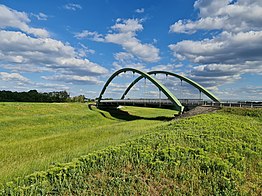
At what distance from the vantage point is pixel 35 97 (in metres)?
88.4

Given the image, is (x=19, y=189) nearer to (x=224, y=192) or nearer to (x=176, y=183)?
(x=176, y=183)

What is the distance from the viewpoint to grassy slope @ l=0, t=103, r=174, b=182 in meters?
14.0

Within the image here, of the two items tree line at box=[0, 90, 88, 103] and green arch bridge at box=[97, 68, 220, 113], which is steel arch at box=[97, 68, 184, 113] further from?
tree line at box=[0, 90, 88, 103]

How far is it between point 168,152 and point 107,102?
61247mm

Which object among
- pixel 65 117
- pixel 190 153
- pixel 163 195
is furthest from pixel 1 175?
pixel 65 117

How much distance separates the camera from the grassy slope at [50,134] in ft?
46.1

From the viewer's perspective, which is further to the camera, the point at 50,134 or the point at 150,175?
the point at 50,134

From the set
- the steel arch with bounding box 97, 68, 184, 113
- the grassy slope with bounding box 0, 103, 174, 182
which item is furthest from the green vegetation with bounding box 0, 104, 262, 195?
the steel arch with bounding box 97, 68, 184, 113

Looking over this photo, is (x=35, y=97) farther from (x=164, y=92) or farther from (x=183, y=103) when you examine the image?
(x=183, y=103)

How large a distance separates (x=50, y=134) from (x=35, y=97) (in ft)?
209

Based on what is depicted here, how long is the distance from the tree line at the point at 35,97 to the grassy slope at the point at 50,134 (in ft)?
114

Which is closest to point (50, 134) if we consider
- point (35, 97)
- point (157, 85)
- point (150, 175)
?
point (150, 175)

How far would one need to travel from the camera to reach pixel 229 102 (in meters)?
37.5

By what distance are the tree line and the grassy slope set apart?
1371 inches
